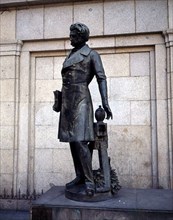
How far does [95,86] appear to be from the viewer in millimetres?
7605

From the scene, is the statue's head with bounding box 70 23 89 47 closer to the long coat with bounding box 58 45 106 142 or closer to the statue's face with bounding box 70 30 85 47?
the statue's face with bounding box 70 30 85 47

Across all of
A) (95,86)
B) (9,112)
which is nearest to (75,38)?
(95,86)

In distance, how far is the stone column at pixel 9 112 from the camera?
753cm

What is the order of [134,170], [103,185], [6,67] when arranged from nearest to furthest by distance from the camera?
[103,185]
[134,170]
[6,67]

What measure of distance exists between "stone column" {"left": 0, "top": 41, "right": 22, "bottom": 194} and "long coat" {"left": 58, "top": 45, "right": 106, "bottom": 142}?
3.26 metres

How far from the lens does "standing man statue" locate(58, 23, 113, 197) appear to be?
4.52 m

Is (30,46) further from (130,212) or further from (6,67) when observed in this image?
(130,212)

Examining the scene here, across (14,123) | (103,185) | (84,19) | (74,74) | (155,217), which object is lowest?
(155,217)

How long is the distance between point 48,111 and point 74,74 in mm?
3291

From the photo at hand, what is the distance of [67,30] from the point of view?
7.68 meters

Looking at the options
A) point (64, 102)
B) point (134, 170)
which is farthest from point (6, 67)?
point (134, 170)

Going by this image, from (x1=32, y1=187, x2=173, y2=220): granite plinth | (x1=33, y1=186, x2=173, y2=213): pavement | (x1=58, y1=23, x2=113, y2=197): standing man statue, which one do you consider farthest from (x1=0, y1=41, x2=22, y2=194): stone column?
(x1=58, y1=23, x2=113, y2=197): standing man statue

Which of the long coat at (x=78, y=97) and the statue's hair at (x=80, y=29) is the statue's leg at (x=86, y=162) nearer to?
the long coat at (x=78, y=97)

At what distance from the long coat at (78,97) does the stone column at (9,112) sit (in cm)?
326
